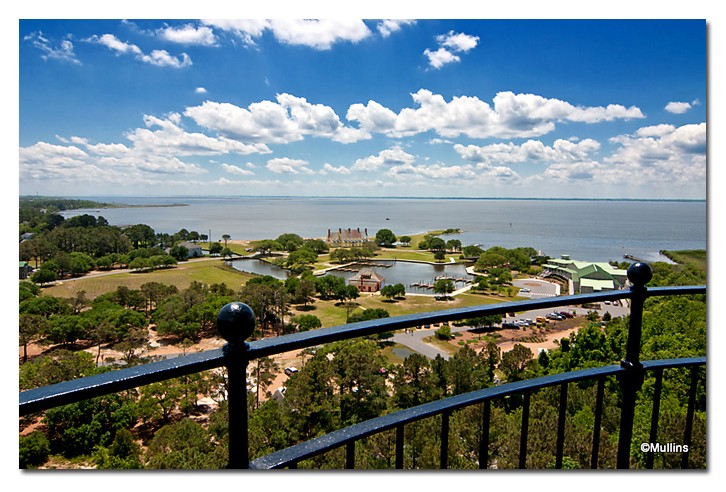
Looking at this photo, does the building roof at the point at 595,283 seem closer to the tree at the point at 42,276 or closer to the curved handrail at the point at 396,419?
the curved handrail at the point at 396,419

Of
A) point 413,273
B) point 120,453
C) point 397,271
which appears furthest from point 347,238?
point 120,453

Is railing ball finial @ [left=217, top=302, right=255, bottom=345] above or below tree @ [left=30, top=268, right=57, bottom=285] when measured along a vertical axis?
above

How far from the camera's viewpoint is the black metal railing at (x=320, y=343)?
3.11 ft

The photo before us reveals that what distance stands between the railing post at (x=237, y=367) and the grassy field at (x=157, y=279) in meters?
41.3

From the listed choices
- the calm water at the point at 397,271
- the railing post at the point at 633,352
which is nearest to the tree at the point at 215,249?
the calm water at the point at 397,271

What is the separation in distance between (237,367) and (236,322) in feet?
0.43

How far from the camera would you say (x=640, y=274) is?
170cm

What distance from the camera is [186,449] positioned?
1011cm

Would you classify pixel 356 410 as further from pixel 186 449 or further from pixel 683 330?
pixel 683 330

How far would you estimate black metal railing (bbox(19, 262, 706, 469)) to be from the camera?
0.95m

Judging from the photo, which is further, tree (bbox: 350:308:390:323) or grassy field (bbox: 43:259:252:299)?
grassy field (bbox: 43:259:252:299)

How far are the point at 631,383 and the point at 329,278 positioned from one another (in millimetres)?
39098

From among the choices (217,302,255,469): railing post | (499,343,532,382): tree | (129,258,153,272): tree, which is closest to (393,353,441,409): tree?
(499,343,532,382): tree

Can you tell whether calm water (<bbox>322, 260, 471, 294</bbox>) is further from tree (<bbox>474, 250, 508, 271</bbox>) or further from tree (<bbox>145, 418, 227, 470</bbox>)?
tree (<bbox>145, 418, 227, 470</bbox>)
